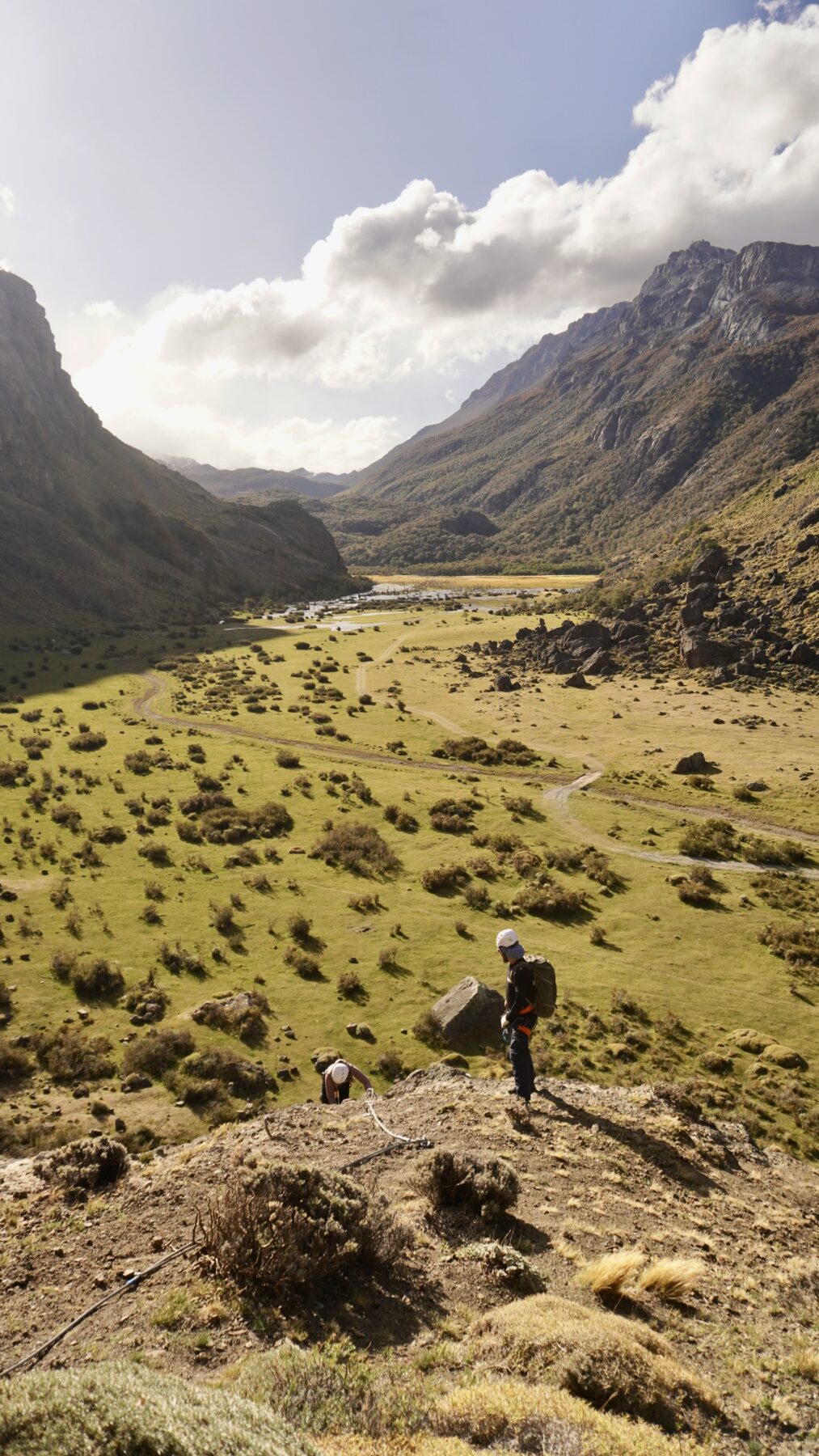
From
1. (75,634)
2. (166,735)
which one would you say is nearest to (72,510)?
(75,634)

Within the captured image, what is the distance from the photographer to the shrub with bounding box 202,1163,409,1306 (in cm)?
736

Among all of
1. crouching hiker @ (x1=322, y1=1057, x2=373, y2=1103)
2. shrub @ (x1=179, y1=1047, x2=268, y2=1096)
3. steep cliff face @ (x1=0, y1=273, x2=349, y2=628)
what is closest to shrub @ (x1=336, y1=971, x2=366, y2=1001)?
shrub @ (x1=179, y1=1047, x2=268, y2=1096)

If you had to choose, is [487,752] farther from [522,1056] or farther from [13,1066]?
[522,1056]

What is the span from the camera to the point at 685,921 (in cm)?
2620

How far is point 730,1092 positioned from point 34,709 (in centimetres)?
5945

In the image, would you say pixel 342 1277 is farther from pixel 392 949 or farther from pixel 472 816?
pixel 472 816

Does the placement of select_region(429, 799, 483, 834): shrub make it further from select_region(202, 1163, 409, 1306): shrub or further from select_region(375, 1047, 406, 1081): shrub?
select_region(202, 1163, 409, 1306): shrub

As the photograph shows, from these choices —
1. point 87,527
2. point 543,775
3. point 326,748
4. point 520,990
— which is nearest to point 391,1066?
point 520,990

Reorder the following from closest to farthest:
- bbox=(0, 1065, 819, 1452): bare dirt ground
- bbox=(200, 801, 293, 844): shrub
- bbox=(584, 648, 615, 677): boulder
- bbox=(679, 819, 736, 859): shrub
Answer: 1. bbox=(0, 1065, 819, 1452): bare dirt ground
2. bbox=(679, 819, 736, 859): shrub
3. bbox=(200, 801, 293, 844): shrub
4. bbox=(584, 648, 615, 677): boulder

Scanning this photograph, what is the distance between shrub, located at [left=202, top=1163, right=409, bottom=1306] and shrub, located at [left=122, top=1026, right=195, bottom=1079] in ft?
32.2

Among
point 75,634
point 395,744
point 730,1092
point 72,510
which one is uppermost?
point 72,510

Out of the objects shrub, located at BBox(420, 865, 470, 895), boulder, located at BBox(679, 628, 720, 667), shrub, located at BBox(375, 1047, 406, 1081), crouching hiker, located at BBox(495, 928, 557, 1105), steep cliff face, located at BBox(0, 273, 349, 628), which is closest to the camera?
crouching hiker, located at BBox(495, 928, 557, 1105)

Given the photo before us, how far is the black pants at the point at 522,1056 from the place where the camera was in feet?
39.8

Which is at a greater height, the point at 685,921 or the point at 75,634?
the point at 75,634
